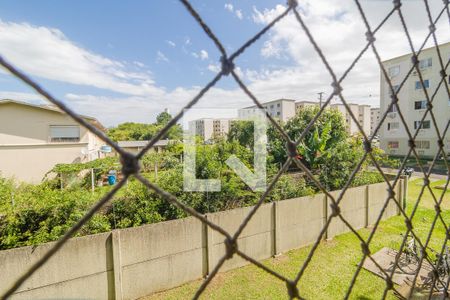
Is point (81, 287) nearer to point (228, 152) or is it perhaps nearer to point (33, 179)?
point (228, 152)

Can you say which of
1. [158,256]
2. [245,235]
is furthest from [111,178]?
[245,235]

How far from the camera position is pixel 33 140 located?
955 cm

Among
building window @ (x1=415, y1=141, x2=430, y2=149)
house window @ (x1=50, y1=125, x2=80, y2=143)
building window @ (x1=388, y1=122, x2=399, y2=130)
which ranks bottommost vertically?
building window @ (x1=415, y1=141, x2=430, y2=149)

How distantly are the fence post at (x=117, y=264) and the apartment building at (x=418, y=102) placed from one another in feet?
53.3

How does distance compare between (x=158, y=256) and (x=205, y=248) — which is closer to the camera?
(x=158, y=256)

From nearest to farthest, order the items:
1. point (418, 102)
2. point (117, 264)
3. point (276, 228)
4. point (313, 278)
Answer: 1. point (117, 264)
2. point (313, 278)
3. point (276, 228)
4. point (418, 102)

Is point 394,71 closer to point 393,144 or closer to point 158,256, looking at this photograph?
point 393,144

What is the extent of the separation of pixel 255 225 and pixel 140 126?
30398 mm

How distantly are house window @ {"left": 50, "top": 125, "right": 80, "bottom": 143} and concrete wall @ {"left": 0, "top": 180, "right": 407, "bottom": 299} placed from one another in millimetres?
8418

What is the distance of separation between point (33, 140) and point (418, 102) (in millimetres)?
20901

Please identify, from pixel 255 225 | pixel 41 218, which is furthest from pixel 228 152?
pixel 41 218

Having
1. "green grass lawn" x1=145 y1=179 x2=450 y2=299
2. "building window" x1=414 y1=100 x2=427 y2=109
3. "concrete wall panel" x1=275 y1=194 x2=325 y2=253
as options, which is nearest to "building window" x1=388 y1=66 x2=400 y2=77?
"building window" x1=414 y1=100 x2=427 y2=109

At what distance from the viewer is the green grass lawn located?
11.5 ft

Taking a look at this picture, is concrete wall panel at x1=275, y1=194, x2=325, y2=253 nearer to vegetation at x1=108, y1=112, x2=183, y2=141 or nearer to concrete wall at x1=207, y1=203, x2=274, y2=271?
concrete wall at x1=207, y1=203, x2=274, y2=271
